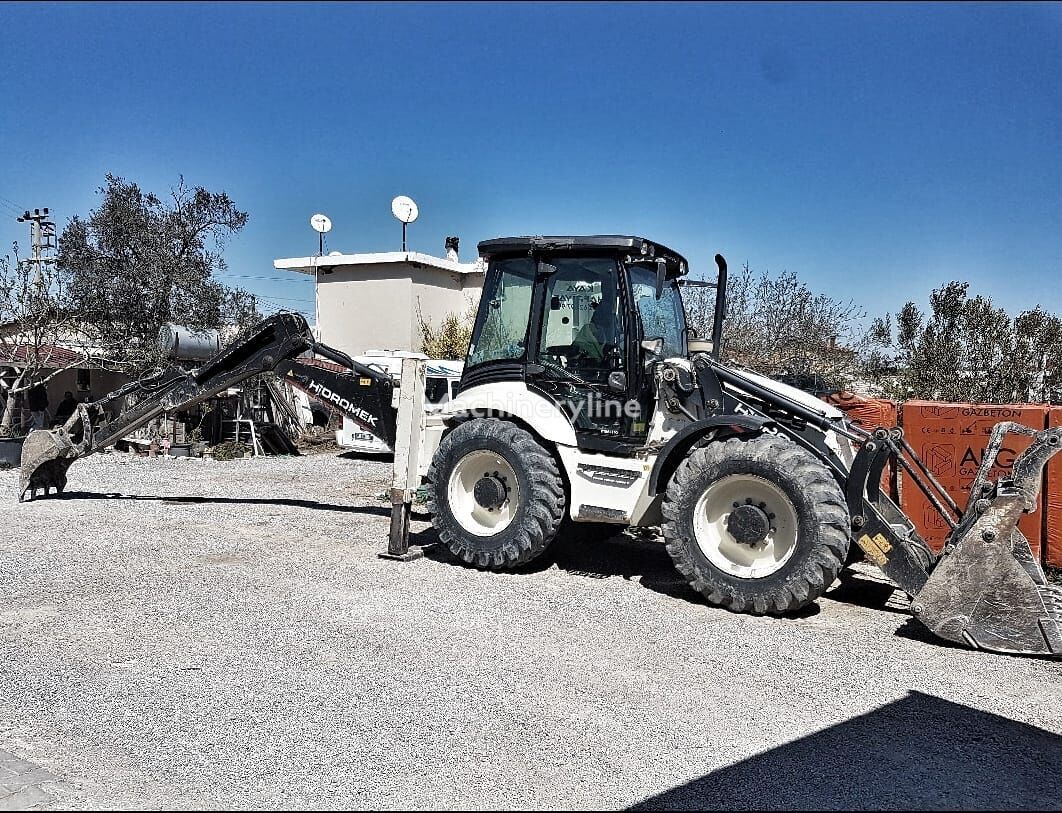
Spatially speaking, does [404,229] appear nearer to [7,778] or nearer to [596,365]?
[596,365]

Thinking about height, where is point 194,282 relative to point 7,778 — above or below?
above

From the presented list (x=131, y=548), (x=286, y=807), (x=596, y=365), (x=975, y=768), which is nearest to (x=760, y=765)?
(x=975, y=768)

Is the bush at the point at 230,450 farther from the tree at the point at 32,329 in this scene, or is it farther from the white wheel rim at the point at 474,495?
the white wheel rim at the point at 474,495

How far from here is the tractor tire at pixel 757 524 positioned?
20.1 feet

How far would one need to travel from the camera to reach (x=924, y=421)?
27.6 feet

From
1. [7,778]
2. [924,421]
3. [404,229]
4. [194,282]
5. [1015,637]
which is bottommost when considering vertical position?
[7,778]

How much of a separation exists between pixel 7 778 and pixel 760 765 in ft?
11.1

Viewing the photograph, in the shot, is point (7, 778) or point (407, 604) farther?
point (407, 604)

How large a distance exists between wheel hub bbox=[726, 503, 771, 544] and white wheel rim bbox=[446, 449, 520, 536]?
2023mm

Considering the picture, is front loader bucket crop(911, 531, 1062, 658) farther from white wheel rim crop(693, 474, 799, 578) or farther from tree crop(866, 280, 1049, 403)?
tree crop(866, 280, 1049, 403)

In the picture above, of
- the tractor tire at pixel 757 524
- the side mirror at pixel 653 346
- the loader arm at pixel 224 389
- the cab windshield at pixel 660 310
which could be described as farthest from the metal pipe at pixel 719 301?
the loader arm at pixel 224 389

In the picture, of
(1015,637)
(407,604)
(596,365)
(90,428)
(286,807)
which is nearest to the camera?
(286,807)

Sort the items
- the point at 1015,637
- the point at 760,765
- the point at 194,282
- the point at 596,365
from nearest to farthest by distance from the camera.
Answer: the point at 760,765 → the point at 1015,637 → the point at 596,365 → the point at 194,282

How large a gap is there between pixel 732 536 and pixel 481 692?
8.12ft
